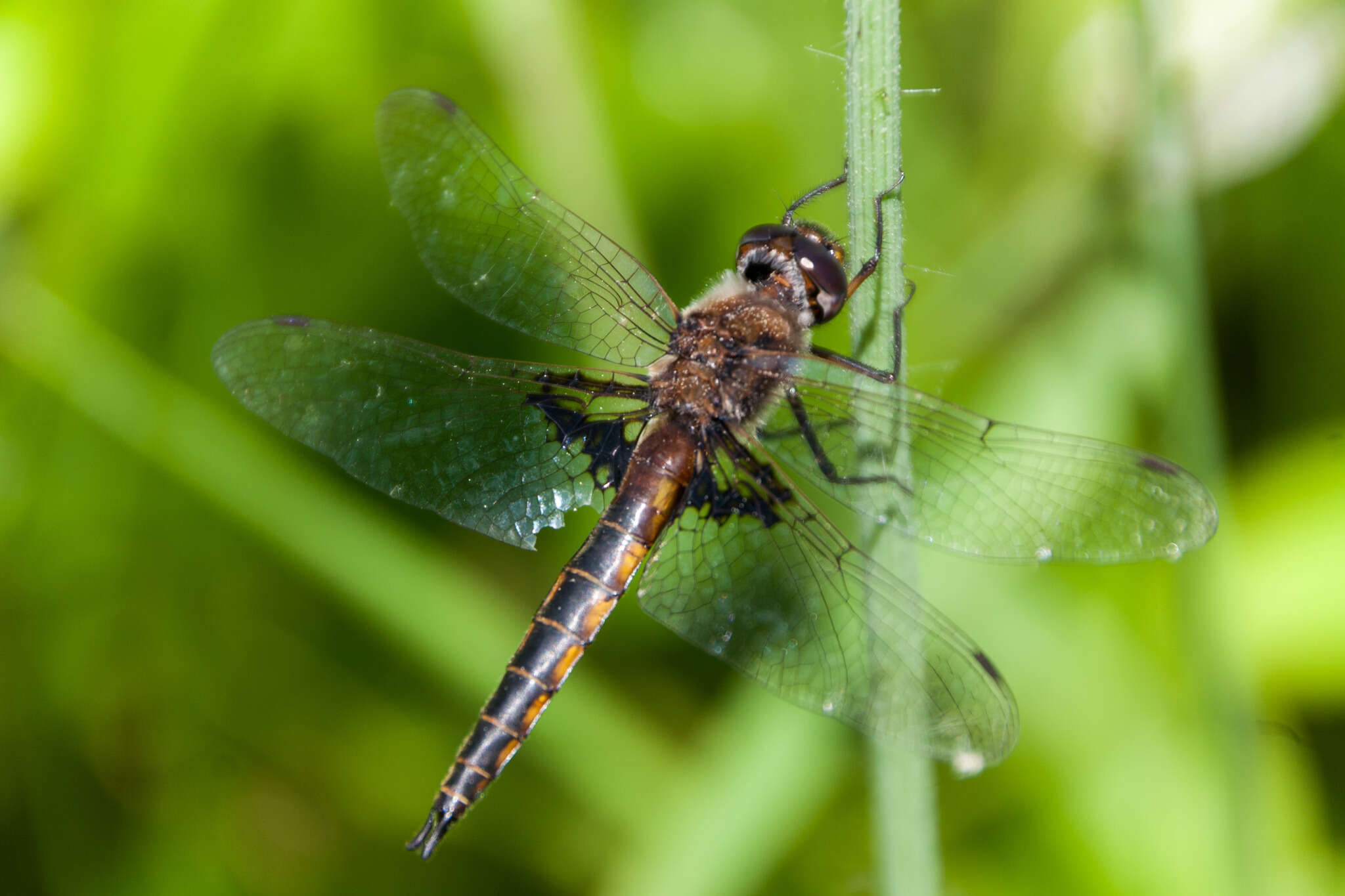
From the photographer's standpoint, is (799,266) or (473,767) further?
(799,266)

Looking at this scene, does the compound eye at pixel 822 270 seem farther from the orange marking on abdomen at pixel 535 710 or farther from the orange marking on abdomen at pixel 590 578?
the orange marking on abdomen at pixel 535 710

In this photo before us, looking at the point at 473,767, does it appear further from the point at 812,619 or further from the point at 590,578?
the point at 812,619

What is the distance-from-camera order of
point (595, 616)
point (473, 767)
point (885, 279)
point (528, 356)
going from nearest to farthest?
point (885, 279), point (473, 767), point (595, 616), point (528, 356)

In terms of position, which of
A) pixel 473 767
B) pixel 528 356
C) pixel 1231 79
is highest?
pixel 1231 79

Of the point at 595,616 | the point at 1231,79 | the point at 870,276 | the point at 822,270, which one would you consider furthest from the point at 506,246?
the point at 1231,79

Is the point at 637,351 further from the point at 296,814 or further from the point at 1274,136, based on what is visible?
the point at 1274,136

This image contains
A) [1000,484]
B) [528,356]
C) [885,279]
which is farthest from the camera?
[528,356]

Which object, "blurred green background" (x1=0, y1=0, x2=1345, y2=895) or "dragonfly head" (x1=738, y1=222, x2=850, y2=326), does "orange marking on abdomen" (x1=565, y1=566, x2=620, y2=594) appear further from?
"dragonfly head" (x1=738, y1=222, x2=850, y2=326)

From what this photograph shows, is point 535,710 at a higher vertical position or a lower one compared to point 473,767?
higher
